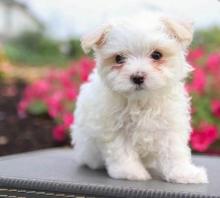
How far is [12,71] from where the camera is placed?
11.7m

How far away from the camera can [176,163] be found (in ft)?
11.4

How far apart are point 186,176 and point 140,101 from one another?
454 millimetres

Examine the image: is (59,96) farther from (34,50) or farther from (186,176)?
(34,50)

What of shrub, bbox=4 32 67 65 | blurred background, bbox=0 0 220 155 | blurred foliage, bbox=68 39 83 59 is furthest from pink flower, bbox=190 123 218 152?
blurred foliage, bbox=68 39 83 59

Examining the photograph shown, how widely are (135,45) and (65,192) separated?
0.80 m

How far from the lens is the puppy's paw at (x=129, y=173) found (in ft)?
11.3

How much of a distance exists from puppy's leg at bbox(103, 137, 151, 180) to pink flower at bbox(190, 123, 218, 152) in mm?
2312

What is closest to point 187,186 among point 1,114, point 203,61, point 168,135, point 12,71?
point 168,135

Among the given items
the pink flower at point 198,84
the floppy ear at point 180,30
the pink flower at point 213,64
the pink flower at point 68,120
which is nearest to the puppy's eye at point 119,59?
the floppy ear at point 180,30

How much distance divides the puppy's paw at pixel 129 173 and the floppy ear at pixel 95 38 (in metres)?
0.63

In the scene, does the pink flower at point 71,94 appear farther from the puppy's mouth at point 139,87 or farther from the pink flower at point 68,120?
the puppy's mouth at point 139,87

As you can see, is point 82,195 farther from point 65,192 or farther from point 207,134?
point 207,134

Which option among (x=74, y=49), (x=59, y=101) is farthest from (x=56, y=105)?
(x=74, y=49)

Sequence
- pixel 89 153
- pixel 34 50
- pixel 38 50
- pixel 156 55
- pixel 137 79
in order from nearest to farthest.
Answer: pixel 137 79 < pixel 156 55 < pixel 89 153 < pixel 38 50 < pixel 34 50
